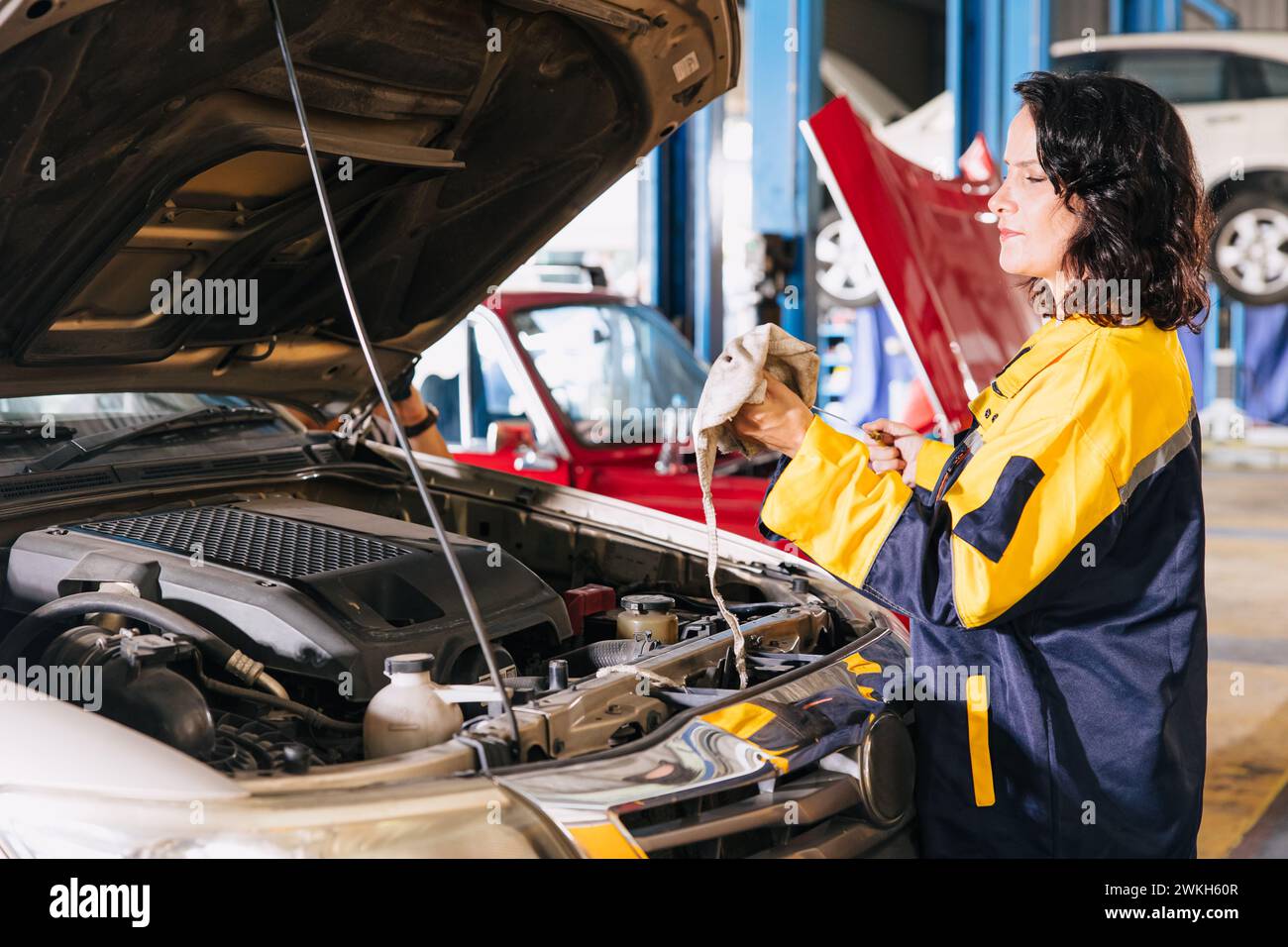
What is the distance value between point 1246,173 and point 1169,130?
962 cm

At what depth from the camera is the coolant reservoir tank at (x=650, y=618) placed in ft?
7.26

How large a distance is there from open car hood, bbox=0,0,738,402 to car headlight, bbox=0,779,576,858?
91 cm

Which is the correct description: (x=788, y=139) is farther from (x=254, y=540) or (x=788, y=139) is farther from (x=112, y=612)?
(x=112, y=612)

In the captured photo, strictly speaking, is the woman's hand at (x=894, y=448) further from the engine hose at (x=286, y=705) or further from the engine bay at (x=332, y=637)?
the engine hose at (x=286, y=705)

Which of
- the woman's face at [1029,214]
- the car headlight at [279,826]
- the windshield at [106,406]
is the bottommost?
the car headlight at [279,826]

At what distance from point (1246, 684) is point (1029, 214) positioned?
3829 millimetres

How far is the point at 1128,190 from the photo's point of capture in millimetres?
1566

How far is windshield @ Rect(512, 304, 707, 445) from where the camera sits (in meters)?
4.59


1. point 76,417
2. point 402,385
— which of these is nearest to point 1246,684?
point 402,385

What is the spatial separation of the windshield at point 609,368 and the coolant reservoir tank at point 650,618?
7.27 ft

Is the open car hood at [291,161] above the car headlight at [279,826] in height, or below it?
above

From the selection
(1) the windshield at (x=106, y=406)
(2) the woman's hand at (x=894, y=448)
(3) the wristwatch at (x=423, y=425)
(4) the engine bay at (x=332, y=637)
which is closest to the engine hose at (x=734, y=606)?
(4) the engine bay at (x=332, y=637)

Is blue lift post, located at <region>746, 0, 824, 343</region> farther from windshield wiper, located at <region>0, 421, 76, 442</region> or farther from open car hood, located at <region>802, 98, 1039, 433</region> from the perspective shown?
windshield wiper, located at <region>0, 421, 76, 442</region>

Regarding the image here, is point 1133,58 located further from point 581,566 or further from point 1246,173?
point 581,566
